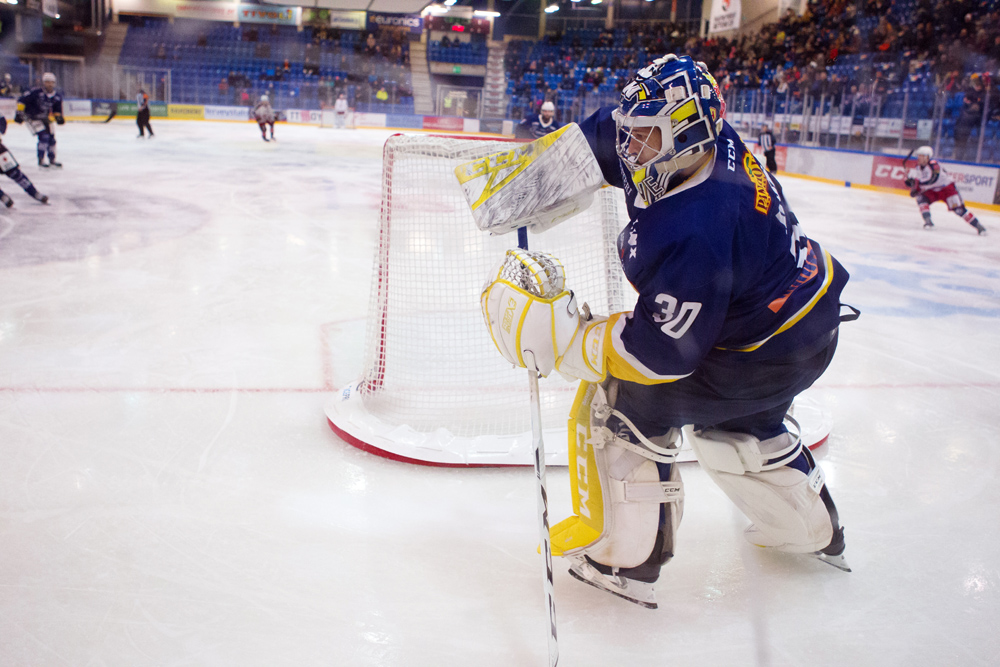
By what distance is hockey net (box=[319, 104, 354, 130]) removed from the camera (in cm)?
2141

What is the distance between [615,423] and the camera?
1.47 metres

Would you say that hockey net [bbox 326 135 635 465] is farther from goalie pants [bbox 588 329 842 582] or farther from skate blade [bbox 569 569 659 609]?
goalie pants [bbox 588 329 842 582]

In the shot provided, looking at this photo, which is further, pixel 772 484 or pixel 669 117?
pixel 772 484

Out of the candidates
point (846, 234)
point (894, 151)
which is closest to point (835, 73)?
point (894, 151)

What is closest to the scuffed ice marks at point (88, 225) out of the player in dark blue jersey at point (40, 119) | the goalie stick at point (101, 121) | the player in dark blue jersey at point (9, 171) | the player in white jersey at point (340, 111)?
the player in dark blue jersey at point (9, 171)

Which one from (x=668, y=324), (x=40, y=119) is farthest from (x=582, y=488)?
(x=40, y=119)

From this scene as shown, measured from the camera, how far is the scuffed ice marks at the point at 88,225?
4.59 meters

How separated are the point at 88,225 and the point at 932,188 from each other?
799cm

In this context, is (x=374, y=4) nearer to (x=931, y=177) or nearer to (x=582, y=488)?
(x=931, y=177)

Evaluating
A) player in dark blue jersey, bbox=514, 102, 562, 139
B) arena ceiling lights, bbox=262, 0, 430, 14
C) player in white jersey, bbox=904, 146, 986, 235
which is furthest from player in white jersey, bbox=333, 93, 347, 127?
player in white jersey, bbox=904, 146, 986, 235

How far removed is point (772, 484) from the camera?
61.1 inches

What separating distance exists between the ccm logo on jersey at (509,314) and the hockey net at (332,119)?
2141cm

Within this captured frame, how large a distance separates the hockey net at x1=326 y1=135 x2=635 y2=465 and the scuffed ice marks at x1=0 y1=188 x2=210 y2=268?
2.92 meters

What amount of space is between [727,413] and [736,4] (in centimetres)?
1425
